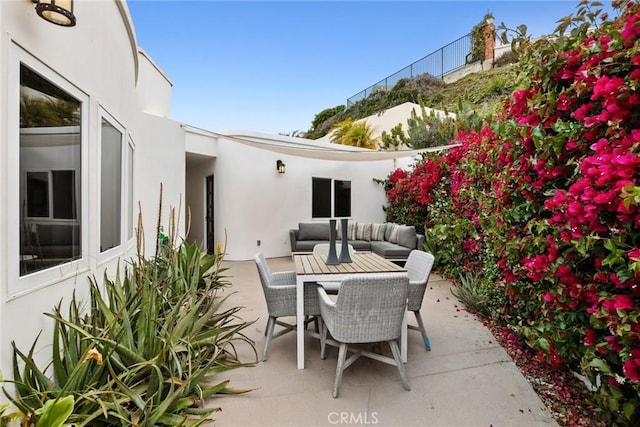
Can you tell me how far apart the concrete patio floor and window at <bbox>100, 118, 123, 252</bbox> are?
1.94 meters

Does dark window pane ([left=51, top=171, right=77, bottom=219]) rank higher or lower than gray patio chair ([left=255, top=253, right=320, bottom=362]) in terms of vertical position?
higher

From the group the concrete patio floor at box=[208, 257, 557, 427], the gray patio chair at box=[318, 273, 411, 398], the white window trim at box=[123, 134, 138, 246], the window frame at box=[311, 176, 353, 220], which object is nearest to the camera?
the concrete patio floor at box=[208, 257, 557, 427]

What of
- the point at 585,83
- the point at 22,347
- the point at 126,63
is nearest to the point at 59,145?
the point at 22,347

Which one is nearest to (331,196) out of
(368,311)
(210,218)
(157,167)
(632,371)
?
(210,218)

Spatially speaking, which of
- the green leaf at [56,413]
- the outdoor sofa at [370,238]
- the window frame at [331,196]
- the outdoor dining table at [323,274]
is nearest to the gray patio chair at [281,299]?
the outdoor dining table at [323,274]

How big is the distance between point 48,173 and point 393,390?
326 centimetres

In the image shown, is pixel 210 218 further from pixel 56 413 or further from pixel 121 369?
pixel 56 413

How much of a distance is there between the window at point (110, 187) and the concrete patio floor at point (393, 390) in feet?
6.35

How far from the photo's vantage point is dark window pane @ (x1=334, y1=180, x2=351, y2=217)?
36.9 ft

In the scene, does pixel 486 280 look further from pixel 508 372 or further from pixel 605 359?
pixel 605 359

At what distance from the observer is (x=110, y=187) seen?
349cm

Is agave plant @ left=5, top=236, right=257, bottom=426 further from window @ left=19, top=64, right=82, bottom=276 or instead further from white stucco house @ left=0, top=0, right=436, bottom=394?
window @ left=19, top=64, right=82, bottom=276

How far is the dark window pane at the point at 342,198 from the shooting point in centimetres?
1123

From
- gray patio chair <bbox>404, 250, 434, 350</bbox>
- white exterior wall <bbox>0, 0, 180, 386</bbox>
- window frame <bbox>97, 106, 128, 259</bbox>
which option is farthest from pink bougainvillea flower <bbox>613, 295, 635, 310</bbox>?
Result: window frame <bbox>97, 106, 128, 259</bbox>
